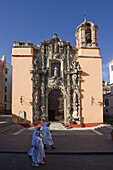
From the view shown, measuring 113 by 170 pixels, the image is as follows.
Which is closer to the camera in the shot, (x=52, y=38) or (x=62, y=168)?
(x=62, y=168)

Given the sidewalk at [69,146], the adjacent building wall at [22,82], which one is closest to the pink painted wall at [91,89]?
the adjacent building wall at [22,82]

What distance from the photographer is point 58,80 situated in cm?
1669

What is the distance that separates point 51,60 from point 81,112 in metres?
7.18

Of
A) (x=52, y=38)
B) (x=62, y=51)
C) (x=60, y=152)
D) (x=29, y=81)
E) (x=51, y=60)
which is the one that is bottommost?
(x=60, y=152)

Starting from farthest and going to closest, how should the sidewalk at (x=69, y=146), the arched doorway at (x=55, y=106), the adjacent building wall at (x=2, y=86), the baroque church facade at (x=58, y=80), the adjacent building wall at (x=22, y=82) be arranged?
the adjacent building wall at (x=2, y=86) < the arched doorway at (x=55, y=106) < the baroque church facade at (x=58, y=80) < the adjacent building wall at (x=22, y=82) < the sidewalk at (x=69, y=146)

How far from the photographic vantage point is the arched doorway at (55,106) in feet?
54.7

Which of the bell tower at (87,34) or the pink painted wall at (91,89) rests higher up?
the bell tower at (87,34)

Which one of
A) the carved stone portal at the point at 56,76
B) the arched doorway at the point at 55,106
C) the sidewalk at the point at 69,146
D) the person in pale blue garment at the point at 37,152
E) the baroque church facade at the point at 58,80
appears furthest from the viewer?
the arched doorway at the point at 55,106

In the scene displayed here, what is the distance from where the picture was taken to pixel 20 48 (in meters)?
16.8

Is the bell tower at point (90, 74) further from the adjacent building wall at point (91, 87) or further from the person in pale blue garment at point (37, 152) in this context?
the person in pale blue garment at point (37, 152)

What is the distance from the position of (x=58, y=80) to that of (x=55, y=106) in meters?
3.14

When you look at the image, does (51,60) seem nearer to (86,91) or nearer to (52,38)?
(52,38)

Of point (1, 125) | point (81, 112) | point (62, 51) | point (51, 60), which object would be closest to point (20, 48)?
point (51, 60)

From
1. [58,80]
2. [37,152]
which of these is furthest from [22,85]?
[37,152]
